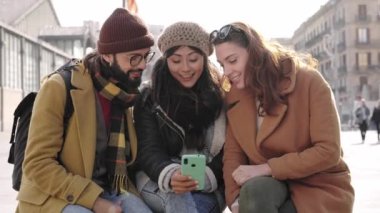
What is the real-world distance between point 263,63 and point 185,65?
59 cm

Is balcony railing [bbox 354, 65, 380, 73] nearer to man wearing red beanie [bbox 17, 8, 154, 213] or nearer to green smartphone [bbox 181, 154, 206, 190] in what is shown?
man wearing red beanie [bbox 17, 8, 154, 213]

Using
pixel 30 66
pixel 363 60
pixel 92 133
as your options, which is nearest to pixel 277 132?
pixel 92 133

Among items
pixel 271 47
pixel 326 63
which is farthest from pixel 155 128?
pixel 326 63

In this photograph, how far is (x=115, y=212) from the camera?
321 cm

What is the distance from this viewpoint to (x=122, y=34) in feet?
11.5

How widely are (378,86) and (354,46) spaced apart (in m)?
5.31

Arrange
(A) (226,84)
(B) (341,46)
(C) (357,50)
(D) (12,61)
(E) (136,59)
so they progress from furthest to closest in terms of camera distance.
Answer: (B) (341,46) → (C) (357,50) → (D) (12,61) → (A) (226,84) → (E) (136,59)

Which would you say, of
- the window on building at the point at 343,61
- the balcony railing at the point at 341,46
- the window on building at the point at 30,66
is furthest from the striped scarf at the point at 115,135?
the window on building at the point at 343,61

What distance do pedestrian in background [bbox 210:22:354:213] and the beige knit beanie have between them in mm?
223

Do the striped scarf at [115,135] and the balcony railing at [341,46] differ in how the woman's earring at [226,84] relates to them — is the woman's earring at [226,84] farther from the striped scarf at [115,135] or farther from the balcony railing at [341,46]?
the balcony railing at [341,46]

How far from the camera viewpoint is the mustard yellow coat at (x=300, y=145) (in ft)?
10.5

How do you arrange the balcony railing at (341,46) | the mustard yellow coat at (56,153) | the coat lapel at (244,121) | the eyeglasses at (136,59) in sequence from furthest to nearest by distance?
the balcony railing at (341,46) → the eyeglasses at (136,59) → the coat lapel at (244,121) → the mustard yellow coat at (56,153)

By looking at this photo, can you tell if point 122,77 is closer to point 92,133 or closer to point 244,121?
point 92,133

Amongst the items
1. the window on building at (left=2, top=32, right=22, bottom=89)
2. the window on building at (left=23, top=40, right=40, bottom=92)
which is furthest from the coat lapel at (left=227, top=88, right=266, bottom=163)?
the window on building at (left=23, top=40, right=40, bottom=92)
